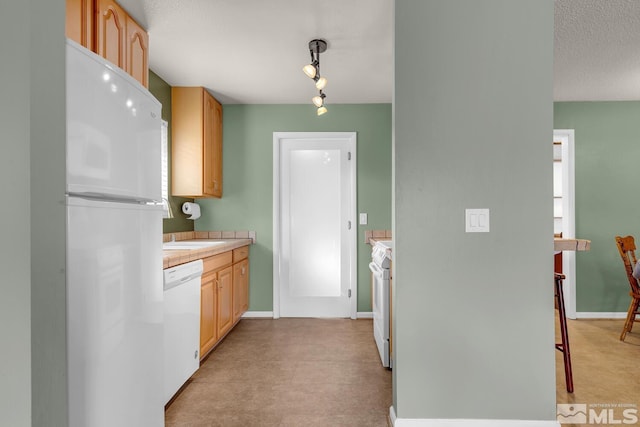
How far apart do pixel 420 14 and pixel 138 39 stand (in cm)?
179

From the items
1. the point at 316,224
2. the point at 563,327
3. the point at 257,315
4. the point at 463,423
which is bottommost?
the point at 257,315

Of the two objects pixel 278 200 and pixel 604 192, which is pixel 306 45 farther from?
pixel 604 192

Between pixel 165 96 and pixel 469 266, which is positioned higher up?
pixel 165 96

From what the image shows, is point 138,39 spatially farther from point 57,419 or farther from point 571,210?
point 571,210

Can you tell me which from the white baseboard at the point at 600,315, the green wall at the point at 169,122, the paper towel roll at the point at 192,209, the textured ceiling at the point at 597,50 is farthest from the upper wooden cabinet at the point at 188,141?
the white baseboard at the point at 600,315

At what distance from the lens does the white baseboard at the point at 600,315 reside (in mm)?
3848

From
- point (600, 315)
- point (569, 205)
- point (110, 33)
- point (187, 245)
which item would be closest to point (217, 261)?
point (187, 245)

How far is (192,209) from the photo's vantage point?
3688 millimetres

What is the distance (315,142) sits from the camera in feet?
13.1

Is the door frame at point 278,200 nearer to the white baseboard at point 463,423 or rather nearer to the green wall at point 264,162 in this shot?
the green wall at point 264,162

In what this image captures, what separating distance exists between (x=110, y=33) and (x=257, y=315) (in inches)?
118

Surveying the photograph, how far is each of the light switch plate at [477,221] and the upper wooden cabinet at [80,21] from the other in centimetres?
218

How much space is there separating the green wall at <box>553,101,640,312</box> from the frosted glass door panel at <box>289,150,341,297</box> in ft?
9.01

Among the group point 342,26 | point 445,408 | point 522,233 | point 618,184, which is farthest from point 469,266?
point 618,184
